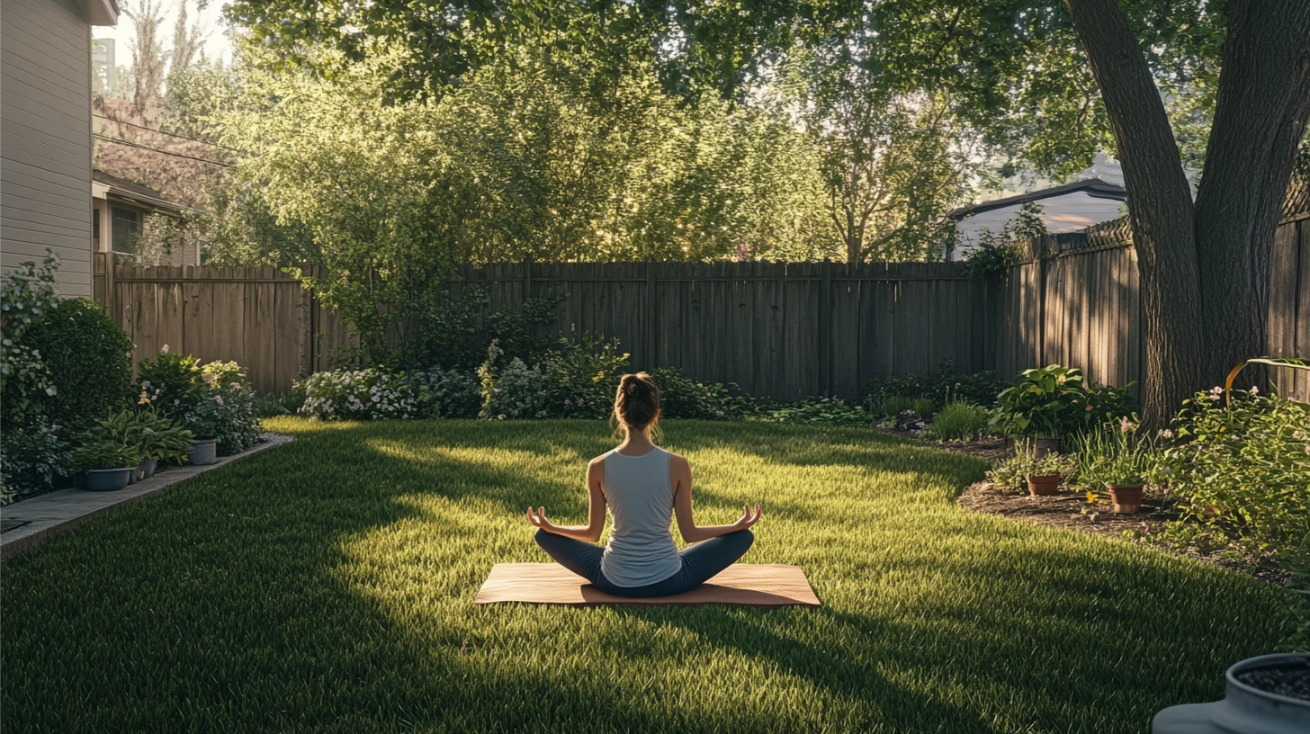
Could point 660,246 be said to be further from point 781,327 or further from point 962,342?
point 962,342

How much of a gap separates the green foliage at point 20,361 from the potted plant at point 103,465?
0.53 m

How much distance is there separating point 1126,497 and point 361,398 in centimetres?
858

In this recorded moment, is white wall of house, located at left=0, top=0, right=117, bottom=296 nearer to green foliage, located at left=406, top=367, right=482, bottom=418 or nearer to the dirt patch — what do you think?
green foliage, located at left=406, top=367, right=482, bottom=418

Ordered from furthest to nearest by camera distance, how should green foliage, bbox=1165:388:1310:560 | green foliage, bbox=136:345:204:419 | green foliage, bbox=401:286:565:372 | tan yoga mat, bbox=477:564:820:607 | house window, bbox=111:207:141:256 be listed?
house window, bbox=111:207:141:256, green foliage, bbox=401:286:565:372, green foliage, bbox=136:345:204:419, green foliage, bbox=1165:388:1310:560, tan yoga mat, bbox=477:564:820:607

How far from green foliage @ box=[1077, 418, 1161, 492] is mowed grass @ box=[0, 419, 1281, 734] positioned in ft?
2.89

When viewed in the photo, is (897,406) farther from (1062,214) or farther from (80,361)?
(1062,214)

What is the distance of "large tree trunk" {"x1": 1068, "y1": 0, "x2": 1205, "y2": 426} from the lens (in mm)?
7203

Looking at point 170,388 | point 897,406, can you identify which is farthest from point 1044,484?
point 170,388

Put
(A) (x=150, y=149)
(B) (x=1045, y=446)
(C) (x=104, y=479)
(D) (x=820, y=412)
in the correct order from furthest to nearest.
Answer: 1. (A) (x=150, y=149)
2. (D) (x=820, y=412)
3. (B) (x=1045, y=446)
4. (C) (x=104, y=479)

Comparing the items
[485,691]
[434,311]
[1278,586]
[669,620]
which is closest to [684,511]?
[669,620]

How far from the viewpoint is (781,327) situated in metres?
14.4

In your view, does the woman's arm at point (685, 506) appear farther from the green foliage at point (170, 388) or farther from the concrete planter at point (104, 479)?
the green foliage at point (170, 388)

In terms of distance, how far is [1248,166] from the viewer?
Answer: 687 cm

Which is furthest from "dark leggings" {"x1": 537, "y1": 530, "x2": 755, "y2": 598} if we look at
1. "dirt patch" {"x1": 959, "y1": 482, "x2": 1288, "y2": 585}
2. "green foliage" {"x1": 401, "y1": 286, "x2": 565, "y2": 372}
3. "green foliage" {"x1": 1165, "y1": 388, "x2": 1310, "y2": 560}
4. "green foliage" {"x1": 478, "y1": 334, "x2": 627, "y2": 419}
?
"green foliage" {"x1": 401, "y1": 286, "x2": 565, "y2": 372}
